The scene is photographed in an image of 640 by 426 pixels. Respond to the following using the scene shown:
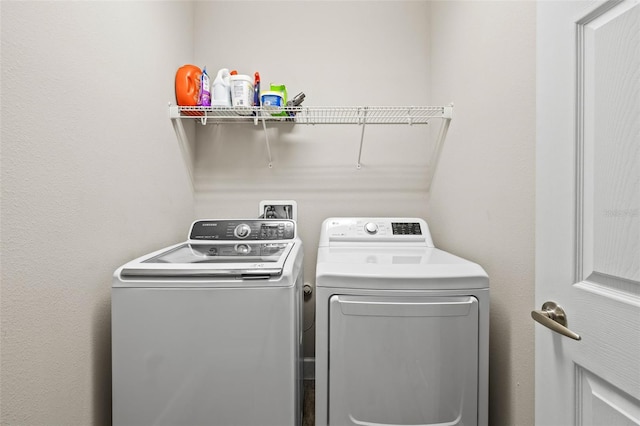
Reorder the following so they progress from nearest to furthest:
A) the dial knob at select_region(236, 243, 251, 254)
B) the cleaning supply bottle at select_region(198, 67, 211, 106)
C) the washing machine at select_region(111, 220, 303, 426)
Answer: the washing machine at select_region(111, 220, 303, 426), the dial knob at select_region(236, 243, 251, 254), the cleaning supply bottle at select_region(198, 67, 211, 106)

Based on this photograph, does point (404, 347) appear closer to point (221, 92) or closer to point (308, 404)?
point (308, 404)

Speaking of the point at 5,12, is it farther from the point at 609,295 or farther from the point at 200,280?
the point at 609,295

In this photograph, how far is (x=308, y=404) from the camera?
5.69 feet

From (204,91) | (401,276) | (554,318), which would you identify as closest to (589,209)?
(554,318)

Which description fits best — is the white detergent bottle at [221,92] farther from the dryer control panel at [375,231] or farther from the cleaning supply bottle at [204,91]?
the dryer control panel at [375,231]

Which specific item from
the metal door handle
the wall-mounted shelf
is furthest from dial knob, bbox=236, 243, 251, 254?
the metal door handle

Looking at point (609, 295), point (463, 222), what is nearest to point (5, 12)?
point (609, 295)

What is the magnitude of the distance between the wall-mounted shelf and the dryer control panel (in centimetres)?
43

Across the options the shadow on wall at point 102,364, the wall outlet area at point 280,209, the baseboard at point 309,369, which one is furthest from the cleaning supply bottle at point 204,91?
the baseboard at point 309,369

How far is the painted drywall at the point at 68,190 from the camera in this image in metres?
0.77

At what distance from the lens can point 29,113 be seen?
80cm

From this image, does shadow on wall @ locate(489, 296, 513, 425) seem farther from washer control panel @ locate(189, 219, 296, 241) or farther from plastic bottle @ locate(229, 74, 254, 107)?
plastic bottle @ locate(229, 74, 254, 107)

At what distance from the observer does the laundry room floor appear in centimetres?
158

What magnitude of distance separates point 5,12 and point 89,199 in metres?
0.55
